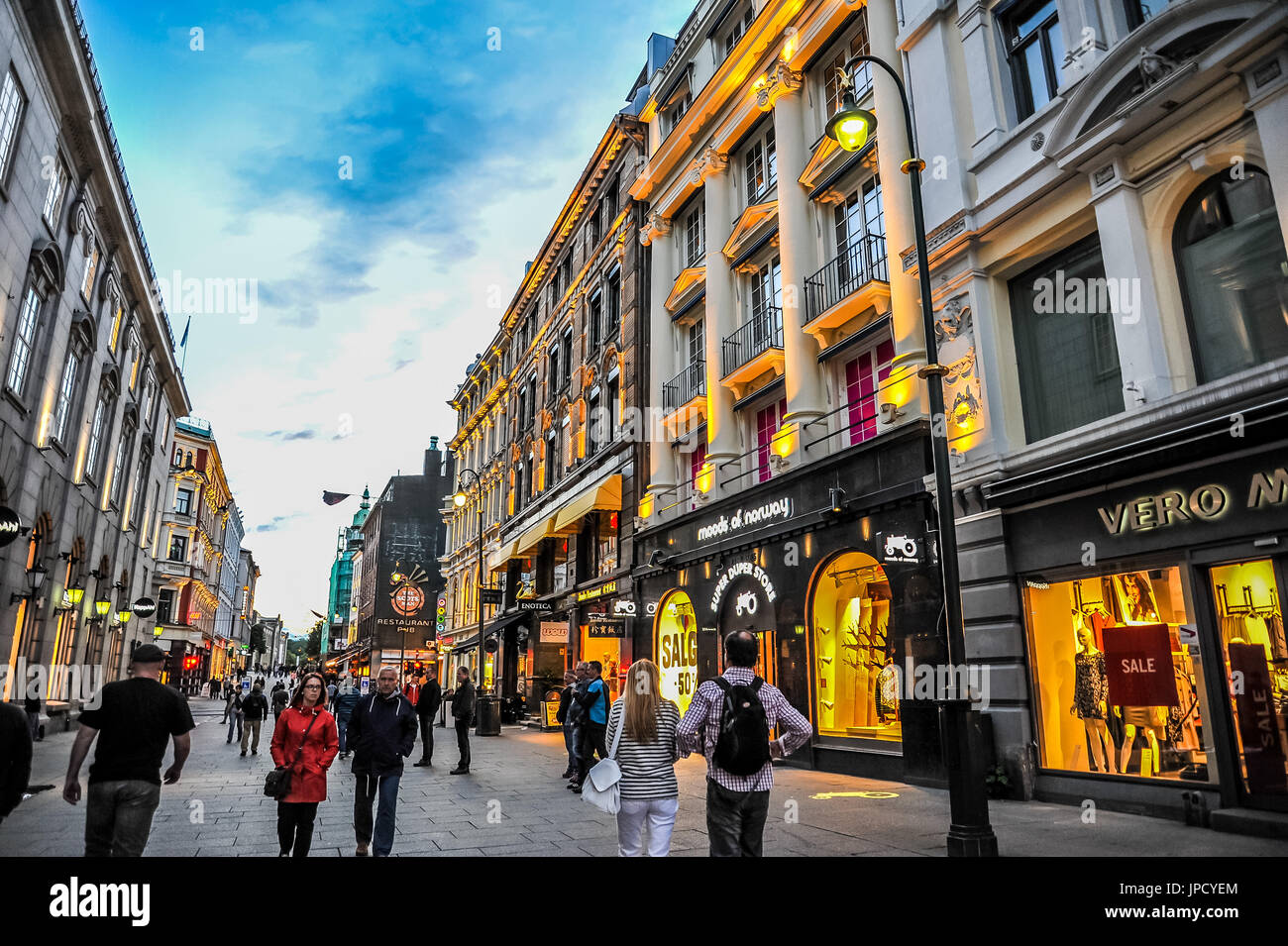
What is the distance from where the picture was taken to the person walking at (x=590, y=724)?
12.5 meters

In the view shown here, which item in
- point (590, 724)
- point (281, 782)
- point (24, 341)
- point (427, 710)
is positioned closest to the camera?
point (281, 782)

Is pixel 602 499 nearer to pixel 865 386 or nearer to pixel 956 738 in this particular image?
pixel 865 386

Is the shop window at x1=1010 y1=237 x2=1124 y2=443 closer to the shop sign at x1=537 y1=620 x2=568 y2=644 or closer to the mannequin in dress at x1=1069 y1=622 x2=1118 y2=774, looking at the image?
the mannequin in dress at x1=1069 y1=622 x2=1118 y2=774

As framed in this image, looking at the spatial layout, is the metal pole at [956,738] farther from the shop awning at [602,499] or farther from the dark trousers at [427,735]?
the shop awning at [602,499]

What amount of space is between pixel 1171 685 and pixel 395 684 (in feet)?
29.2

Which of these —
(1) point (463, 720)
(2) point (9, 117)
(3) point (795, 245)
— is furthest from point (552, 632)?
(2) point (9, 117)

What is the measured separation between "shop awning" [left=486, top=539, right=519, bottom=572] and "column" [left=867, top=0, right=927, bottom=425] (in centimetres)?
2110

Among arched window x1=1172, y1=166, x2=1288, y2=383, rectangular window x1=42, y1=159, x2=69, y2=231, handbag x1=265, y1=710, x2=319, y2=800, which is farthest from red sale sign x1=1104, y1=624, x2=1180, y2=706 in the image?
rectangular window x1=42, y1=159, x2=69, y2=231

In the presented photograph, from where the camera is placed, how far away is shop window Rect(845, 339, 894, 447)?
1505 cm

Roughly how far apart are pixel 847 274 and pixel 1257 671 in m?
10.2

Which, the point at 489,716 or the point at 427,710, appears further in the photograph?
the point at 489,716

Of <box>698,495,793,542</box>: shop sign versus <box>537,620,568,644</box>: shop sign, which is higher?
<box>698,495,793,542</box>: shop sign

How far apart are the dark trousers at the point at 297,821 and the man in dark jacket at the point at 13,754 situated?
6.81 feet

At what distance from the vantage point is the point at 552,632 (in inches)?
1015
